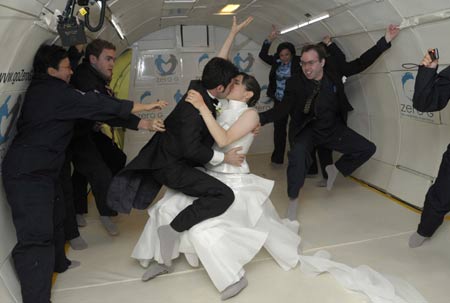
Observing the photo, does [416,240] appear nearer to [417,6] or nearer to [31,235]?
[417,6]

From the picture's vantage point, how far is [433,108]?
9.24 ft

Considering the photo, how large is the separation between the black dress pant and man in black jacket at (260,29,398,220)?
65.7 inches

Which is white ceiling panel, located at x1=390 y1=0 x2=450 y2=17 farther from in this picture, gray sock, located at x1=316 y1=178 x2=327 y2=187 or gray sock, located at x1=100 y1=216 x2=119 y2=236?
gray sock, located at x1=100 y1=216 x2=119 y2=236

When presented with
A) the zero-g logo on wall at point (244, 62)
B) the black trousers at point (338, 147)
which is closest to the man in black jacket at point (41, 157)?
the black trousers at point (338, 147)

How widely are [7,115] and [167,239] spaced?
55.4 inches

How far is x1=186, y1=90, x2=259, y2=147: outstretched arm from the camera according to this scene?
256 cm

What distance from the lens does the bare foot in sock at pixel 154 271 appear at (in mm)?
2842

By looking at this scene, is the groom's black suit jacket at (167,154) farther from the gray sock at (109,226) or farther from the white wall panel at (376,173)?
the white wall panel at (376,173)

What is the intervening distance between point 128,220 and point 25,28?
2255mm

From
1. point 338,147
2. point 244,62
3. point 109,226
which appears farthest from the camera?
point 244,62

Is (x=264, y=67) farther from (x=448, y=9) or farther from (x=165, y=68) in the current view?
(x=448, y=9)

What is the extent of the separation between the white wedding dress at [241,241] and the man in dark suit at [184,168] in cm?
10

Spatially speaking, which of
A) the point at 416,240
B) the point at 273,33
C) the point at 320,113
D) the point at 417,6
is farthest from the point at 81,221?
the point at 273,33

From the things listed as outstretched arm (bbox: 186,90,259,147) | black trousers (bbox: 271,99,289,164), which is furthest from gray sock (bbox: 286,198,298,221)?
black trousers (bbox: 271,99,289,164)
